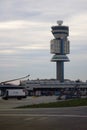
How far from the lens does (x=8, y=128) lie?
67.4 feet

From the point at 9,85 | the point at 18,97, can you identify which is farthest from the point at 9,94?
the point at 9,85

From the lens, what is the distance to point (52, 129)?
64.9 feet

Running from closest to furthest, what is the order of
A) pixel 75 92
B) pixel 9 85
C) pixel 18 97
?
1. pixel 18 97
2. pixel 75 92
3. pixel 9 85

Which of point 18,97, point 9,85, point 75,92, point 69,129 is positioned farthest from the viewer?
point 9,85

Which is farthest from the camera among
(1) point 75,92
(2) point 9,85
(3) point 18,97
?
(2) point 9,85

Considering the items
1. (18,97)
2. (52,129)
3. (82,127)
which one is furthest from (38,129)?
(18,97)

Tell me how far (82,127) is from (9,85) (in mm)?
141654

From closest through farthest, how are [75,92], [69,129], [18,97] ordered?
[69,129] → [18,97] → [75,92]

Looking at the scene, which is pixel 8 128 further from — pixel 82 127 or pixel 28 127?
pixel 82 127

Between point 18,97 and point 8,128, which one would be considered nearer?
point 8,128

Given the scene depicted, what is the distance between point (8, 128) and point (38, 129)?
1.57 m

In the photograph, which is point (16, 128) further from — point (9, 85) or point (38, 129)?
point (9, 85)

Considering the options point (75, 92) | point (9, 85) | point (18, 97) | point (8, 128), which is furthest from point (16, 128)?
point (9, 85)

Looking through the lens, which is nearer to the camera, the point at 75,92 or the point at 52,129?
the point at 52,129
